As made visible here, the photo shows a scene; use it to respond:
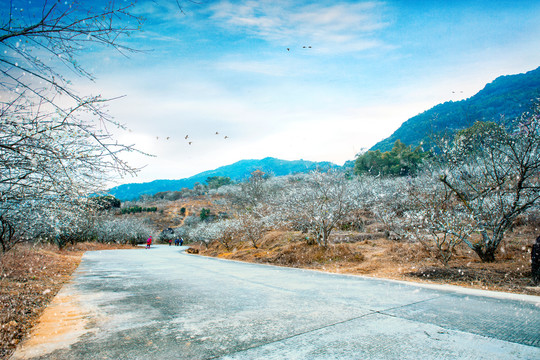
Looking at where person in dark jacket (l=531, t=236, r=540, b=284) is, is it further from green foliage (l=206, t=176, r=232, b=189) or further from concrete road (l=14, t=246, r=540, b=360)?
green foliage (l=206, t=176, r=232, b=189)

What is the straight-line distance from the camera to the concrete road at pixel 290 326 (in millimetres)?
2588

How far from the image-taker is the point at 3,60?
317 cm

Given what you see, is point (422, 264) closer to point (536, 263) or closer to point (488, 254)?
point (488, 254)

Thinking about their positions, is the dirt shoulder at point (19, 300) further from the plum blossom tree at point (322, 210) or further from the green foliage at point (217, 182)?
the green foliage at point (217, 182)

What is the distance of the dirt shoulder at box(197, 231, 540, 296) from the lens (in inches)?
261

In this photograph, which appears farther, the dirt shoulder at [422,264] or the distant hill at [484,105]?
the distant hill at [484,105]

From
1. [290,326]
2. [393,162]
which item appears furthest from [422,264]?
[393,162]

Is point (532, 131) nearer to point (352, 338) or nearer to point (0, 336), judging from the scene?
point (352, 338)

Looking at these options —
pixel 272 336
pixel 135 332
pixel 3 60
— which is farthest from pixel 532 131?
pixel 3 60

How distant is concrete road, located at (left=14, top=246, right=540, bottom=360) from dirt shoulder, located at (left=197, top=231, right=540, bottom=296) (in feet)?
6.01

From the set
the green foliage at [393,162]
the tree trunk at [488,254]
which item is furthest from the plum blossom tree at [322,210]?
the green foliage at [393,162]

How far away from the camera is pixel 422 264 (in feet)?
29.7

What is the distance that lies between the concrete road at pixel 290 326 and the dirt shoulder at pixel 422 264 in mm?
1831

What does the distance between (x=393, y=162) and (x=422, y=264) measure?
4427cm
